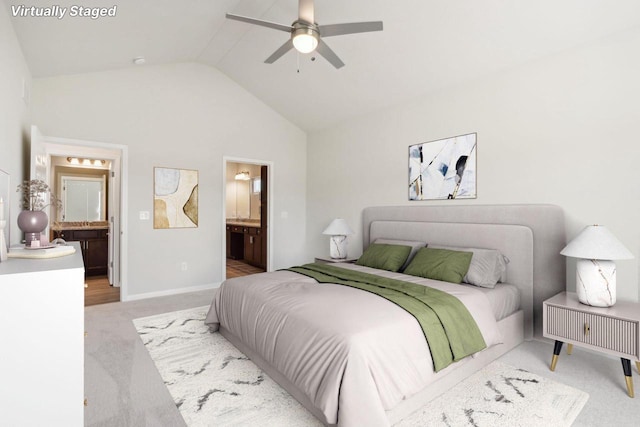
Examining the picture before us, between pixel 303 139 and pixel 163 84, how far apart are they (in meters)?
2.46

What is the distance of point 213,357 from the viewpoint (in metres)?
2.74

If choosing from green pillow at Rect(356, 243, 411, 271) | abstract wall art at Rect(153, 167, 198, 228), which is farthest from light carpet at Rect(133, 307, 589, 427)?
abstract wall art at Rect(153, 167, 198, 228)

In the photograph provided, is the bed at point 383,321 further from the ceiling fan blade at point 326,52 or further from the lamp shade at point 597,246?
the ceiling fan blade at point 326,52

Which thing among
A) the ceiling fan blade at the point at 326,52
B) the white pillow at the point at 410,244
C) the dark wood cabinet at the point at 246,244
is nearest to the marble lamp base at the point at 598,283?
the white pillow at the point at 410,244

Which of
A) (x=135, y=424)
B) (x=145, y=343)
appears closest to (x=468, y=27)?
(x=135, y=424)

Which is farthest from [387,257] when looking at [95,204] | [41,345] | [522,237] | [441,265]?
[95,204]

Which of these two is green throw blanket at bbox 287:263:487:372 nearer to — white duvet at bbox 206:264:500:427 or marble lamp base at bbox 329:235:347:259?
white duvet at bbox 206:264:500:427

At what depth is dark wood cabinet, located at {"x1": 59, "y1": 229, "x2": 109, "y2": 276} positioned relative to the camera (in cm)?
560

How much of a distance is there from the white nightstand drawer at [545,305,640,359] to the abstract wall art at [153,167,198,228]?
4.53 meters

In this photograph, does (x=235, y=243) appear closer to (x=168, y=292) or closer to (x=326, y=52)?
(x=168, y=292)

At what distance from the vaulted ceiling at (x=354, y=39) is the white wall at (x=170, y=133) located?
0.88 feet

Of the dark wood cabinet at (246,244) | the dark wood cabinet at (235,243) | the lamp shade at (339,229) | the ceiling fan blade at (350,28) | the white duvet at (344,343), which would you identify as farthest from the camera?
the dark wood cabinet at (235,243)

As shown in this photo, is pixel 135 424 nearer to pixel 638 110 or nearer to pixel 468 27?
pixel 468 27

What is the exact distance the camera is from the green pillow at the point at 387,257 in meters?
3.67
